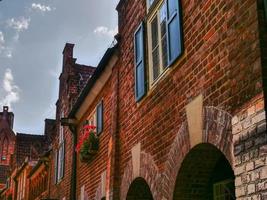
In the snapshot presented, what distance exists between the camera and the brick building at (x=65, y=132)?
1731cm

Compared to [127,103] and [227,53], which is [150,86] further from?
[227,53]

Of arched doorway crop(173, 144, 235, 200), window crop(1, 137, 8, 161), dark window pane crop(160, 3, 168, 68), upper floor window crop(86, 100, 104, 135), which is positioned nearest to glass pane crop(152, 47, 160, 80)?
dark window pane crop(160, 3, 168, 68)

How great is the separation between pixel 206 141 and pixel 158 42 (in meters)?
2.94

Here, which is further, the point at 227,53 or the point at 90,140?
the point at 90,140

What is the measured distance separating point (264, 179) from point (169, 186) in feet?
9.40

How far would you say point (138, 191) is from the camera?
10.1m

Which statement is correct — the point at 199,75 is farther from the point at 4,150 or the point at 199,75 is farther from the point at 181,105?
the point at 4,150

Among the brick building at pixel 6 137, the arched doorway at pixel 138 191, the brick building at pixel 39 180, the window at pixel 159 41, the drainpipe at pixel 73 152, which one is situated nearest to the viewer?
the window at pixel 159 41

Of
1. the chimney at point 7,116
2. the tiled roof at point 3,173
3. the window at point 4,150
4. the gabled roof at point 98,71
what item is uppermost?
the chimney at point 7,116

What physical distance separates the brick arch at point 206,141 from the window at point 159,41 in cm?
138

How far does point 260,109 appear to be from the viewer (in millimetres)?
5199

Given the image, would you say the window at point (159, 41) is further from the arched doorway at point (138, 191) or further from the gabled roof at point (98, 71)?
the arched doorway at point (138, 191)

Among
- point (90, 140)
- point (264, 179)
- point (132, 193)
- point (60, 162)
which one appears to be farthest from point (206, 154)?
point (60, 162)

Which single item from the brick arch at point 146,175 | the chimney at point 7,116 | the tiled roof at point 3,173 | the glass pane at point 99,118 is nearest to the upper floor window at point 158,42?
the brick arch at point 146,175
